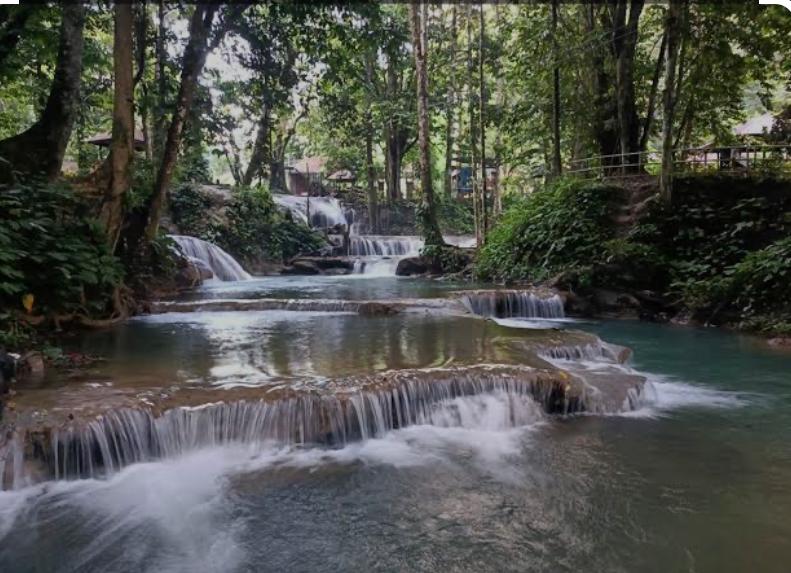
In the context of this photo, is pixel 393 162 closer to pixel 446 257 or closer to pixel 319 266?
pixel 319 266

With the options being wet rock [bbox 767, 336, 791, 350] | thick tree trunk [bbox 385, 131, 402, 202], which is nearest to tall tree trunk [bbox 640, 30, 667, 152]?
wet rock [bbox 767, 336, 791, 350]

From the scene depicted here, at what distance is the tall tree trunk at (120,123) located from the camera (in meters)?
8.64

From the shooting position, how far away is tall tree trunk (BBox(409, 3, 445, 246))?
1578 centimetres

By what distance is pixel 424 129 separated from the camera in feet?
54.1

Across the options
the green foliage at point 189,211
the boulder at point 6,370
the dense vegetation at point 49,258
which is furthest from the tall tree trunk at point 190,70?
the green foliage at point 189,211

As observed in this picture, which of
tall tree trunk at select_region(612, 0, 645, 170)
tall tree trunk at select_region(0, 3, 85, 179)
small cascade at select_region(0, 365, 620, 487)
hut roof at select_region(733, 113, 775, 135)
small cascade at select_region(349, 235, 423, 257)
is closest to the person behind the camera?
small cascade at select_region(0, 365, 620, 487)

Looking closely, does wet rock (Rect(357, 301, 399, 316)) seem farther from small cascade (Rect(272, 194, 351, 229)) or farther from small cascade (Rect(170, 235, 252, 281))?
small cascade (Rect(272, 194, 351, 229))

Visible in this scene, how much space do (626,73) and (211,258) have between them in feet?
35.7

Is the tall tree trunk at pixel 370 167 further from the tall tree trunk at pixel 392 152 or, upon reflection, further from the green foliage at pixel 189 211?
the green foliage at pixel 189 211

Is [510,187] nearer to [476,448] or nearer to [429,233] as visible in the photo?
[429,233]

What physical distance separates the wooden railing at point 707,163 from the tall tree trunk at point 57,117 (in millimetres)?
10731

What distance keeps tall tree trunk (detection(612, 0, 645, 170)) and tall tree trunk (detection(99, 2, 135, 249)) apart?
9943mm

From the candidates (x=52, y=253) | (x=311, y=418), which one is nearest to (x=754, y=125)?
(x=311, y=418)

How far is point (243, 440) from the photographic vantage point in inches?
187
